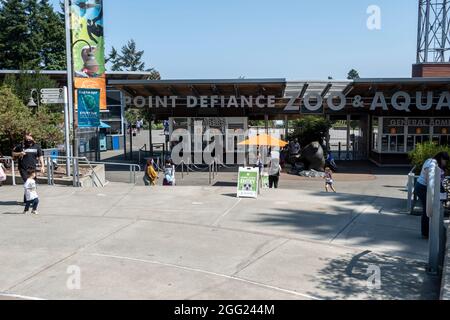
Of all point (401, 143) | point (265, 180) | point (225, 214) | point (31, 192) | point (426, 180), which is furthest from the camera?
point (401, 143)

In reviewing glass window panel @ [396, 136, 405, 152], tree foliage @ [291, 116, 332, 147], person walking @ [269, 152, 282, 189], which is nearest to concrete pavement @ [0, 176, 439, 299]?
person walking @ [269, 152, 282, 189]

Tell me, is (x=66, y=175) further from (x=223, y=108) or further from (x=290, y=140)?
(x=290, y=140)

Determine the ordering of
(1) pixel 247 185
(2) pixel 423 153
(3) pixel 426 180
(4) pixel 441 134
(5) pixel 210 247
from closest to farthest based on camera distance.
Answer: (5) pixel 210 247, (3) pixel 426 180, (2) pixel 423 153, (1) pixel 247 185, (4) pixel 441 134

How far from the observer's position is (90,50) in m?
Answer: 30.8

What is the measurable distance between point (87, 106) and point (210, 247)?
9.48 meters

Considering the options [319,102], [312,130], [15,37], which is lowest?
[312,130]

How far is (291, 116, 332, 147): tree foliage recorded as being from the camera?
2744 centimetres

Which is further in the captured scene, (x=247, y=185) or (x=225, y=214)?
(x=247, y=185)

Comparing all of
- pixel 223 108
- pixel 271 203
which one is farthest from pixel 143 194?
pixel 223 108

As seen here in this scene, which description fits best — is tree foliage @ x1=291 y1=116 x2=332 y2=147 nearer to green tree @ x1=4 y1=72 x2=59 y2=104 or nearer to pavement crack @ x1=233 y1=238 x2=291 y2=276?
green tree @ x1=4 y1=72 x2=59 y2=104

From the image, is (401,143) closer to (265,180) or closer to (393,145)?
(393,145)

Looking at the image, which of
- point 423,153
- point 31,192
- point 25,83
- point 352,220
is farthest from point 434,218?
point 25,83

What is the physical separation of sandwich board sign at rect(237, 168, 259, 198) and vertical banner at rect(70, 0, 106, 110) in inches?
782

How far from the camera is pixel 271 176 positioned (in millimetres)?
16484
